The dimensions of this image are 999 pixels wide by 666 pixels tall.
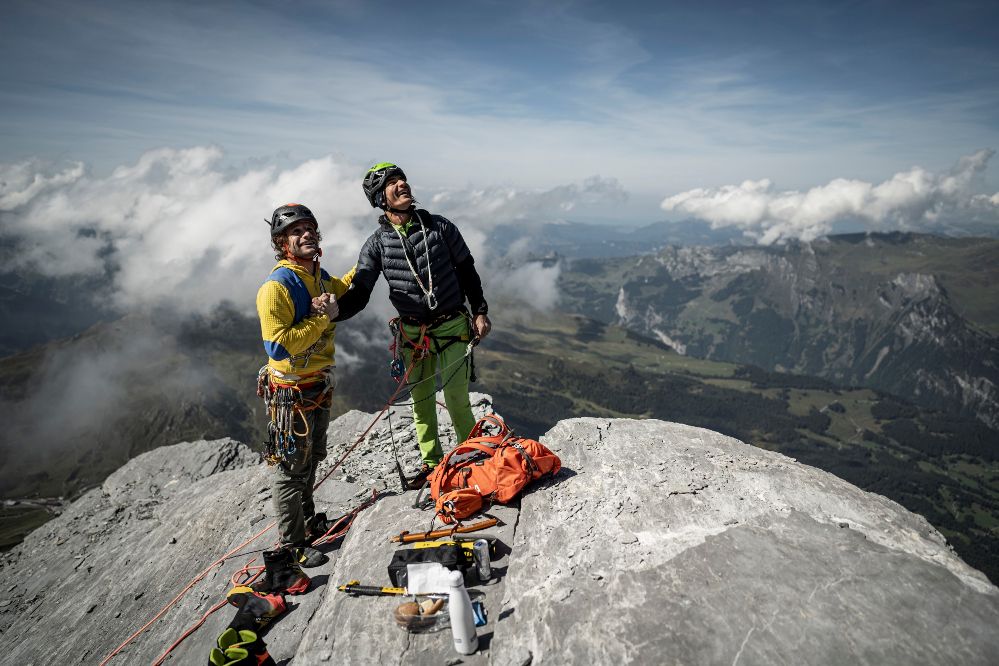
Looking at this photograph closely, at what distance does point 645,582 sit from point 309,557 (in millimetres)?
6130

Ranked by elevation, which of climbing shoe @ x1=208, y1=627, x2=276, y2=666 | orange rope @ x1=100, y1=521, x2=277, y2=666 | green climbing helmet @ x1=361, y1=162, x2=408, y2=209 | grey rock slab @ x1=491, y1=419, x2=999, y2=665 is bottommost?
orange rope @ x1=100, y1=521, x2=277, y2=666

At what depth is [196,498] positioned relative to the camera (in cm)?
1688

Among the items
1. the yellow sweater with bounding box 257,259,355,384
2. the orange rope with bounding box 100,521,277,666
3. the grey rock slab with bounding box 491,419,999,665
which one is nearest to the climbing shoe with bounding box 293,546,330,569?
the orange rope with bounding box 100,521,277,666

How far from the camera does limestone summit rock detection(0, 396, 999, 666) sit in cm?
552

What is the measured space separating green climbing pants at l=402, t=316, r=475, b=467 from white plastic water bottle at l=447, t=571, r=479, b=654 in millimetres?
4378

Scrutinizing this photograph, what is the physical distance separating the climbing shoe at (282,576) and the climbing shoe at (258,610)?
5.7 inches

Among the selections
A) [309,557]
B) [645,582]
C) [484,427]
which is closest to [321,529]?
[309,557]

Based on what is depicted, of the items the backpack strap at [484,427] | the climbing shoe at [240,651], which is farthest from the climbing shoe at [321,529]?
the backpack strap at [484,427]

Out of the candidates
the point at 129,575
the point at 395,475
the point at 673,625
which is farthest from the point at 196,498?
the point at 673,625

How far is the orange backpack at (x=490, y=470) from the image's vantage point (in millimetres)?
8875

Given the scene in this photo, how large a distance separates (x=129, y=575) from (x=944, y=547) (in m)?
19.1

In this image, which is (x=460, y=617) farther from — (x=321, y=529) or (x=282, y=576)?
(x=321, y=529)

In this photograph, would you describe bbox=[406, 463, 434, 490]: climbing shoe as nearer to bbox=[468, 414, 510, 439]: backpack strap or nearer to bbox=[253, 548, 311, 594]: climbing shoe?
bbox=[468, 414, 510, 439]: backpack strap

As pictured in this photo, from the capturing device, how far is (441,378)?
33.2 feet
